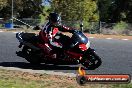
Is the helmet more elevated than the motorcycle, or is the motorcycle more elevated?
the helmet

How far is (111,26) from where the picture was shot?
39188mm

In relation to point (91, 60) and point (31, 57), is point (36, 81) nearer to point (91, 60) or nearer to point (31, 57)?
point (91, 60)

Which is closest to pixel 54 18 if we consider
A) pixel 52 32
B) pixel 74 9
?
pixel 52 32

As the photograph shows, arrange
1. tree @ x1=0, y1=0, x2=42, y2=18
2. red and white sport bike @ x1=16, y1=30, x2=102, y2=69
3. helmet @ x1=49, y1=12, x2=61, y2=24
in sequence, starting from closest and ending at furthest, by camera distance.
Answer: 1. red and white sport bike @ x1=16, y1=30, x2=102, y2=69
2. helmet @ x1=49, y1=12, x2=61, y2=24
3. tree @ x1=0, y1=0, x2=42, y2=18

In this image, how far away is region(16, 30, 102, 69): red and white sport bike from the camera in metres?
12.2

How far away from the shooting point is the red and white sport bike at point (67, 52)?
12242 millimetres

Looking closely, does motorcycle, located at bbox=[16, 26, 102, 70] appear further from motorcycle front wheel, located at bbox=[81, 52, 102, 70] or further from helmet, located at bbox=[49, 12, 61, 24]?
helmet, located at bbox=[49, 12, 61, 24]

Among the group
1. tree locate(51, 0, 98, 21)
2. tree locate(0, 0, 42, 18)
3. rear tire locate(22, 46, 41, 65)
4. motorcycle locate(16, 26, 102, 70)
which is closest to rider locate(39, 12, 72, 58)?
motorcycle locate(16, 26, 102, 70)

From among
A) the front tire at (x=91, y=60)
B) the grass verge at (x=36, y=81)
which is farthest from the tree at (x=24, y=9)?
the grass verge at (x=36, y=81)

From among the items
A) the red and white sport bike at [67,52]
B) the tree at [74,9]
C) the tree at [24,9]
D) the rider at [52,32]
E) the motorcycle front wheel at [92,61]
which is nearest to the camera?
the motorcycle front wheel at [92,61]

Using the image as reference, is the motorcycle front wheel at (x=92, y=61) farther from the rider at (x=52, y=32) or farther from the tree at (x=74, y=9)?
the tree at (x=74, y=9)

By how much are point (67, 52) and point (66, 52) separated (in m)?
0.03

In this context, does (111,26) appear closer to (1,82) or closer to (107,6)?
(107,6)

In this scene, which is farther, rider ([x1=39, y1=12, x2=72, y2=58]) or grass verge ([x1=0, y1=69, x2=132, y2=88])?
rider ([x1=39, y1=12, x2=72, y2=58])
